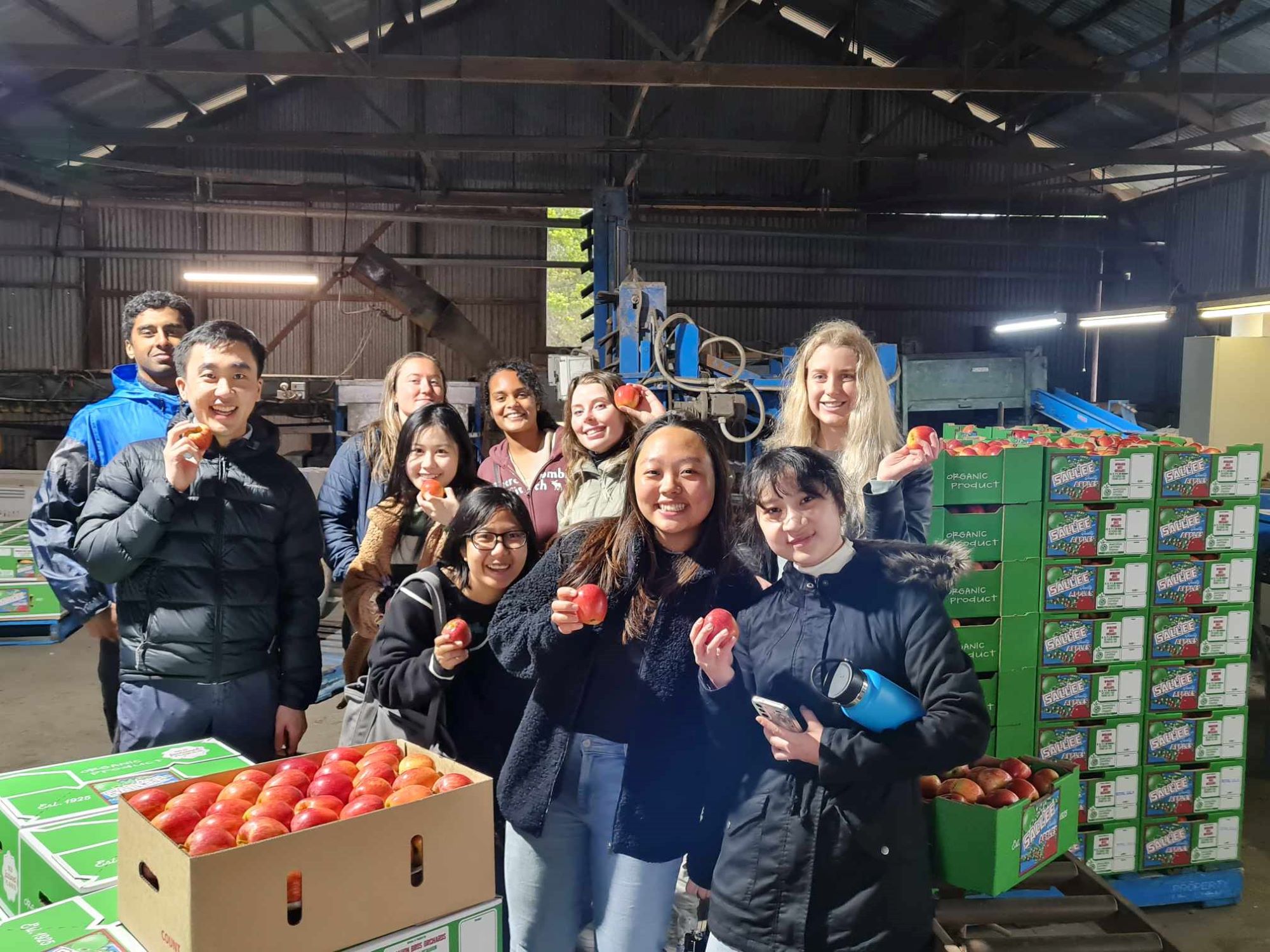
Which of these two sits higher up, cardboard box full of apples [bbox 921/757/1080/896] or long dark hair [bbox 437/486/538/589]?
long dark hair [bbox 437/486/538/589]

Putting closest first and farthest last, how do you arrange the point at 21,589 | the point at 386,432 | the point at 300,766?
the point at 300,766
the point at 386,432
the point at 21,589

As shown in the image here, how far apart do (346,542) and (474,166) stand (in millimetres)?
12466

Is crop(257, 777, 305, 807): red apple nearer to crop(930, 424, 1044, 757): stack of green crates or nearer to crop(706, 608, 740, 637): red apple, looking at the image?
crop(706, 608, 740, 637): red apple

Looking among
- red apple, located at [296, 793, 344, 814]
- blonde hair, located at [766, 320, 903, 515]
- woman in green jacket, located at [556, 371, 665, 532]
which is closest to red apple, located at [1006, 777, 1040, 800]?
blonde hair, located at [766, 320, 903, 515]

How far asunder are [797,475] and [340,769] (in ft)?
3.67

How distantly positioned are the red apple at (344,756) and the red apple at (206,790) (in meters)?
0.21

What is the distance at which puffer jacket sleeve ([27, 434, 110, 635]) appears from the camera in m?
2.91

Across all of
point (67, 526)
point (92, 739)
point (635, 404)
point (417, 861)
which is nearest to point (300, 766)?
point (417, 861)

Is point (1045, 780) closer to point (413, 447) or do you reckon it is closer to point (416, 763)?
point (416, 763)

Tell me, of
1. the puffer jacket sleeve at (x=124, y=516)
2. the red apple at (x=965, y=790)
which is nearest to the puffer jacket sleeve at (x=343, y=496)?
the puffer jacket sleeve at (x=124, y=516)

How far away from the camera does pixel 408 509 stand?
3.19 m

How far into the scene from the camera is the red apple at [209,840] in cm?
151

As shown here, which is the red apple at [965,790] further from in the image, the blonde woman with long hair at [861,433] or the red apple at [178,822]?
the red apple at [178,822]

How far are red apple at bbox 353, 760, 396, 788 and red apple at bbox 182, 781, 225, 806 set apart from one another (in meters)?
0.26
